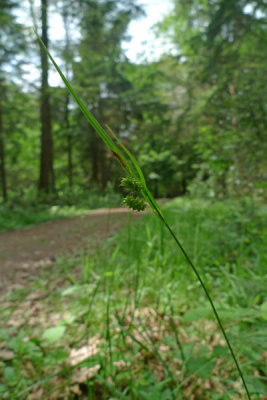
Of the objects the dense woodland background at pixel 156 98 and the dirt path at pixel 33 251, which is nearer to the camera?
the dirt path at pixel 33 251

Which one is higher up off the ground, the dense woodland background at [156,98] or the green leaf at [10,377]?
the dense woodland background at [156,98]

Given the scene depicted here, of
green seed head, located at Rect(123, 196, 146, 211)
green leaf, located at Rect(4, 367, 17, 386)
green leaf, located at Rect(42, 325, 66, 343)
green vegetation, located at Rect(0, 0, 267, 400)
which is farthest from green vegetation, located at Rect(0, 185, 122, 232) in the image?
green seed head, located at Rect(123, 196, 146, 211)

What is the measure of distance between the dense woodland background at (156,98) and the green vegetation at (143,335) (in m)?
0.58

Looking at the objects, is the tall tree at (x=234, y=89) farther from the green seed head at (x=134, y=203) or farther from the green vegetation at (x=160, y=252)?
the green seed head at (x=134, y=203)

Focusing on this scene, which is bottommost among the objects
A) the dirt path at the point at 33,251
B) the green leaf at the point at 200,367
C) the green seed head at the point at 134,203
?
the dirt path at the point at 33,251

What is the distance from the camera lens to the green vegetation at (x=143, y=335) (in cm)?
81

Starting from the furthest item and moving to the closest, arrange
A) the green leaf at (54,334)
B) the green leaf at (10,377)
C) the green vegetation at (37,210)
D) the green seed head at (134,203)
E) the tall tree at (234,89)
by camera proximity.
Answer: the green vegetation at (37,210), the tall tree at (234,89), the green leaf at (54,334), the green leaf at (10,377), the green seed head at (134,203)

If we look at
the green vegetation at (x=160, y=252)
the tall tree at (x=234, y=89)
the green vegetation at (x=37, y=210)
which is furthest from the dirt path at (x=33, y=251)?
the green vegetation at (x=37, y=210)

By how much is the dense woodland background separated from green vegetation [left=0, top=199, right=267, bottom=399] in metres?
0.58

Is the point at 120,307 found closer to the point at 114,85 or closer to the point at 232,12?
the point at 232,12

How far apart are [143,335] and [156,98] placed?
1053cm

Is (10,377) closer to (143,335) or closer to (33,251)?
(143,335)

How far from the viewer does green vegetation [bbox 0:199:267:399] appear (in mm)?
813

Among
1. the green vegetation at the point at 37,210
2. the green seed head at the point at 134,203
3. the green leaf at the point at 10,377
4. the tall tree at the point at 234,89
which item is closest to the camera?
the green seed head at the point at 134,203
